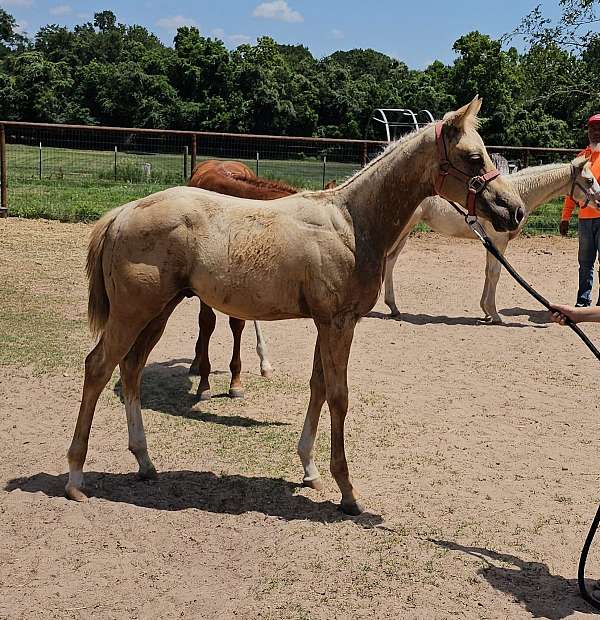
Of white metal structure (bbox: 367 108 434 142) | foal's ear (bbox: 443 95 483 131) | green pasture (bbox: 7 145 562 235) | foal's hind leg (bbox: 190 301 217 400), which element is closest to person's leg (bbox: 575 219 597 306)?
white metal structure (bbox: 367 108 434 142)

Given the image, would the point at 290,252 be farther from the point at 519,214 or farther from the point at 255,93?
the point at 255,93

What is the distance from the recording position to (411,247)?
44.9 feet

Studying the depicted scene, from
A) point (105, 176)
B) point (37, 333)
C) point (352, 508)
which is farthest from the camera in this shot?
point (105, 176)

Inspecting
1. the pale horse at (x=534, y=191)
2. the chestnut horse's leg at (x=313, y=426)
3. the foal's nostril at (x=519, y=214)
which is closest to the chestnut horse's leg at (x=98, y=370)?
the chestnut horse's leg at (x=313, y=426)

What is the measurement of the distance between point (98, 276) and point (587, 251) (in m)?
6.60

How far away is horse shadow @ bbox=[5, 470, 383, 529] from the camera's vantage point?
4203mm

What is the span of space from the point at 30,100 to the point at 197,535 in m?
40.7

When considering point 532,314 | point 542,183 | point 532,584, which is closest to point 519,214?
point 532,584

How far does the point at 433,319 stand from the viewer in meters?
9.18

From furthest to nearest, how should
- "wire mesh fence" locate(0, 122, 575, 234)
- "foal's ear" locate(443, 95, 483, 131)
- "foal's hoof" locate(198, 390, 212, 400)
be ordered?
"wire mesh fence" locate(0, 122, 575, 234) → "foal's hoof" locate(198, 390, 212, 400) → "foal's ear" locate(443, 95, 483, 131)

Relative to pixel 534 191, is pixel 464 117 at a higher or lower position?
higher

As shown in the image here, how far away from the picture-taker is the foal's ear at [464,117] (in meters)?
3.79

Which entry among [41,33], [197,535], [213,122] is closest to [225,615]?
[197,535]

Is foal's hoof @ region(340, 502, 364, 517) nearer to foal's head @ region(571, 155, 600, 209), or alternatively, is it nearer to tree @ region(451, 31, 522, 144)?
foal's head @ region(571, 155, 600, 209)
